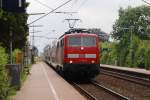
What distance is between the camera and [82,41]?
3219 cm

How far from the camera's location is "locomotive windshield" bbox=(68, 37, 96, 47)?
32.1m

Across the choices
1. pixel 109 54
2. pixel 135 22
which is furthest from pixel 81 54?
pixel 135 22

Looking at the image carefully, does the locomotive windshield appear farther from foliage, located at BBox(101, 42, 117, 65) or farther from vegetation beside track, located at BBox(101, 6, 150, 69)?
foliage, located at BBox(101, 42, 117, 65)

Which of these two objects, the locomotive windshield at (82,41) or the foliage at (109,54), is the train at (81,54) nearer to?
the locomotive windshield at (82,41)

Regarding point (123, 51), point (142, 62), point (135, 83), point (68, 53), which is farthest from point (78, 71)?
point (123, 51)

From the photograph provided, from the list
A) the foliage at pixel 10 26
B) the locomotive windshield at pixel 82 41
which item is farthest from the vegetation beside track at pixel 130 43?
the foliage at pixel 10 26

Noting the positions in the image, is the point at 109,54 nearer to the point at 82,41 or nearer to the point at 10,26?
the point at 82,41

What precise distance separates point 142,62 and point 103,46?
30100mm

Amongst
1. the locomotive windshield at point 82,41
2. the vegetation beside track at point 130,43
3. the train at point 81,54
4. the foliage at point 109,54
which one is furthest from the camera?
the foliage at point 109,54

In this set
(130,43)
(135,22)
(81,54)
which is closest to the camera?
(81,54)

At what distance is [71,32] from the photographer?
33.5 meters

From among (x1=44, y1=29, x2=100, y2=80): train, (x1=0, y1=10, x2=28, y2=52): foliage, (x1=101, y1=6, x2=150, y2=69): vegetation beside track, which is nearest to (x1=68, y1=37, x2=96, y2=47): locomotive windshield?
(x1=44, y1=29, x2=100, y2=80): train

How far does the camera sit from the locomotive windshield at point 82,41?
32.1 m

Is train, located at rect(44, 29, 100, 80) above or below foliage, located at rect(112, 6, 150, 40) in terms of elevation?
below
